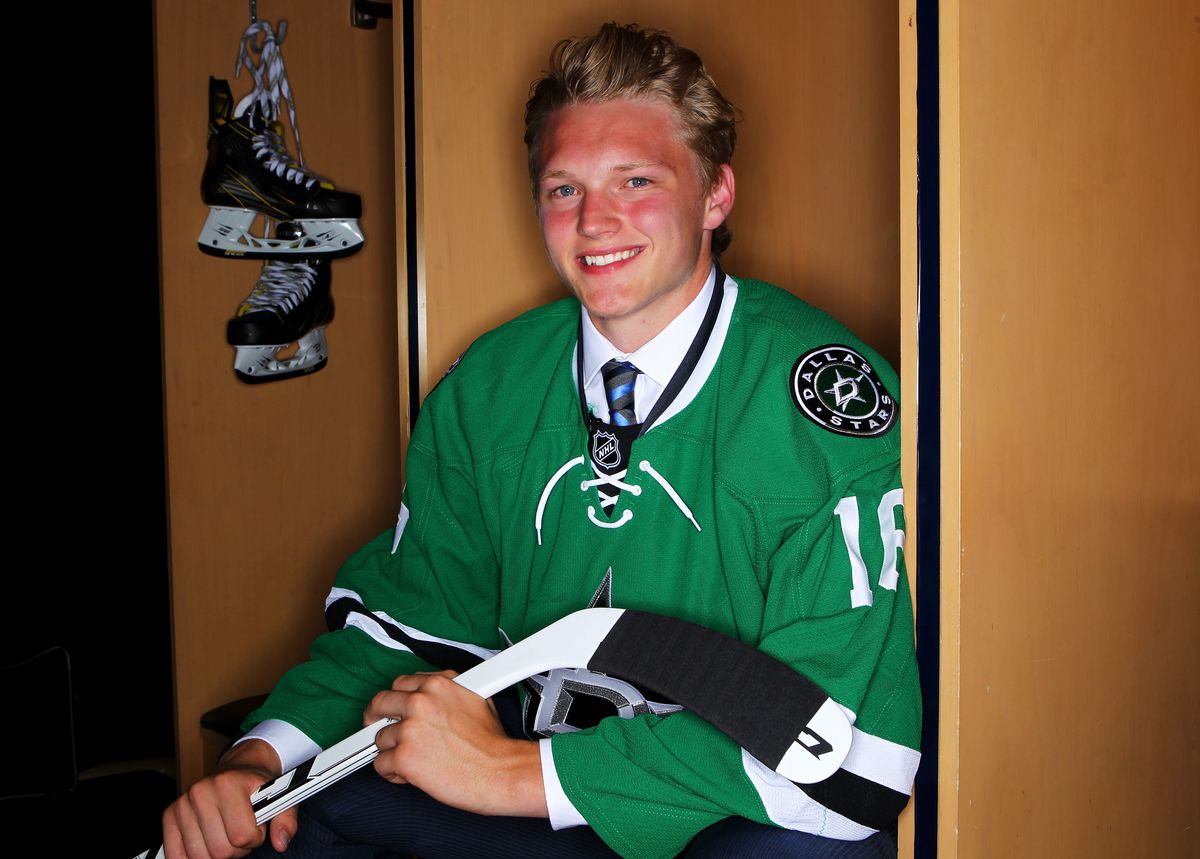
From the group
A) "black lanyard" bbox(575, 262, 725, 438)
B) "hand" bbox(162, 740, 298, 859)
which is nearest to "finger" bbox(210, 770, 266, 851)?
"hand" bbox(162, 740, 298, 859)

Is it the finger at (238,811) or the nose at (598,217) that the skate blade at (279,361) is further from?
the finger at (238,811)

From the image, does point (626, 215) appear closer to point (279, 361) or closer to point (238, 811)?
point (238, 811)

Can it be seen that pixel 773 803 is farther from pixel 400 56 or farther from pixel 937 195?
pixel 400 56

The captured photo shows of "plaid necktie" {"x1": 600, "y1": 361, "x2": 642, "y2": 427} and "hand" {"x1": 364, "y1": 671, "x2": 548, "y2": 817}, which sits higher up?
"plaid necktie" {"x1": 600, "y1": 361, "x2": 642, "y2": 427}

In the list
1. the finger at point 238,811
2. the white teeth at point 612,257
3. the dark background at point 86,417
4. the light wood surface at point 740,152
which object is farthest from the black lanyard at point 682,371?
the dark background at point 86,417

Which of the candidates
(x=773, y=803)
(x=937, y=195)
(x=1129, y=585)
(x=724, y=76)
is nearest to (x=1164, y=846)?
(x=1129, y=585)

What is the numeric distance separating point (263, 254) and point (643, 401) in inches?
48.0

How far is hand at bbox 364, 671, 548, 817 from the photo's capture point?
1.15 m

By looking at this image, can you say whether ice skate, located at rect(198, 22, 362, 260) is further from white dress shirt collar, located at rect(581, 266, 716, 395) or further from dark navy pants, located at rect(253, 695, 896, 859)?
dark navy pants, located at rect(253, 695, 896, 859)

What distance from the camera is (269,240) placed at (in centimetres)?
238

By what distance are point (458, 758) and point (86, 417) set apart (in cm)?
171

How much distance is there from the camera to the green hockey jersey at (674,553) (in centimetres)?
111

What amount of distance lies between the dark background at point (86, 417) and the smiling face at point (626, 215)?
1.13 m

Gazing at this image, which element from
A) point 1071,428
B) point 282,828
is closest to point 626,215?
point 1071,428
